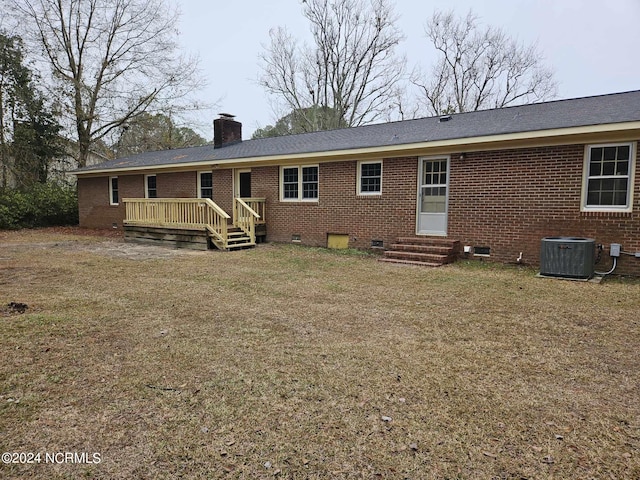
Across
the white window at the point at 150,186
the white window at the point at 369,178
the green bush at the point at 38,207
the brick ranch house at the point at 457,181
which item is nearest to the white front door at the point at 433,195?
the brick ranch house at the point at 457,181

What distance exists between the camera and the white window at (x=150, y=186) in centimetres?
1640

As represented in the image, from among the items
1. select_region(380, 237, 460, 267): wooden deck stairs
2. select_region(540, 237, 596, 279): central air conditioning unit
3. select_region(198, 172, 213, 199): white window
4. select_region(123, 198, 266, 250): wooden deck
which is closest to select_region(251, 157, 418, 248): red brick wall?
select_region(380, 237, 460, 267): wooden deck stairs

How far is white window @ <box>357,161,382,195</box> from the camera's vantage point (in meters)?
10.7

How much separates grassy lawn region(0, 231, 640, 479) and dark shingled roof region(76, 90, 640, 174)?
3799mm

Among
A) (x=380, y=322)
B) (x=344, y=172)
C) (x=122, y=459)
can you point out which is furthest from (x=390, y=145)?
(x=122, y=459)

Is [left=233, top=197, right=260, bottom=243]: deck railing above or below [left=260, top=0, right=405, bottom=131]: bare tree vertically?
below

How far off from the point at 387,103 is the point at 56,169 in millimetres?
21530

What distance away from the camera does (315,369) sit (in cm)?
337

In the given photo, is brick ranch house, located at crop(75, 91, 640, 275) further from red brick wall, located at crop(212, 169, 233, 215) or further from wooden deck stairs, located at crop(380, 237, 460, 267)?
wooden deck stairs, located at crop(380, 237, 460, 267)

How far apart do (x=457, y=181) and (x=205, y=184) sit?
927 cm

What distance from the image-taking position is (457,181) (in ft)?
30.7

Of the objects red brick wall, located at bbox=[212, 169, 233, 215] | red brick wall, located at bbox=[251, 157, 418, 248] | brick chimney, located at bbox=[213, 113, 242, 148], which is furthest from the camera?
brick chimney, located at bbox=[213, 113, 242, 148]

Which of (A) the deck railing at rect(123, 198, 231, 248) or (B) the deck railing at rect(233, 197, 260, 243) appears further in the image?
(B) the deck railing at rect(233, 197, 260, 243)

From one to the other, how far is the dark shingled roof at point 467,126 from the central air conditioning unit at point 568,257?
220 cm
